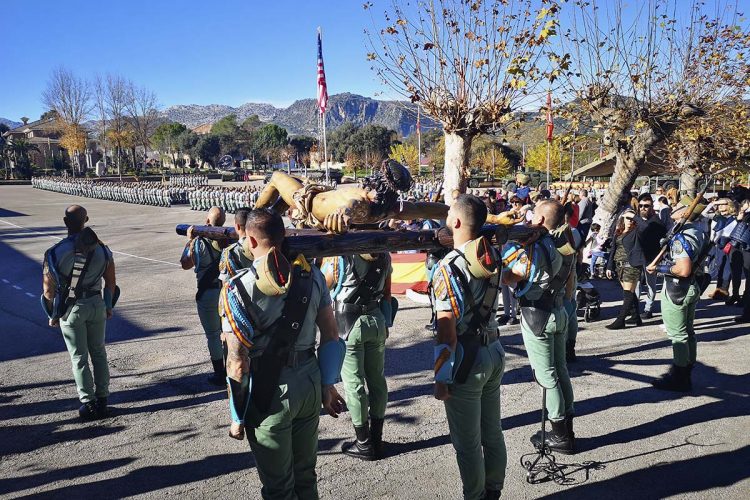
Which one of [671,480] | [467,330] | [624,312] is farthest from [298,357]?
[624,312]

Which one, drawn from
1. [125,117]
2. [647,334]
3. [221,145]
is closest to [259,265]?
[647,334]

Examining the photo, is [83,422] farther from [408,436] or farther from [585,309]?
[585,309]

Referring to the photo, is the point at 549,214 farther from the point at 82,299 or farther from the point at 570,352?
the point at 82,299

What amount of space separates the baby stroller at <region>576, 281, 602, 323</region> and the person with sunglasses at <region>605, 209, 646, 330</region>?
34 cm

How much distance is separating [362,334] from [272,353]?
5.53ft

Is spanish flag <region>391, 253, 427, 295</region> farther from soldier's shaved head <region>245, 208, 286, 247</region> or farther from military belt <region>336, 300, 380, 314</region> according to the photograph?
soldier's shaved head <region>245, 208, 286, 247</region>

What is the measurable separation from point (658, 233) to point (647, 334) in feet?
5.40

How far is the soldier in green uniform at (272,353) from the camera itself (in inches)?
111

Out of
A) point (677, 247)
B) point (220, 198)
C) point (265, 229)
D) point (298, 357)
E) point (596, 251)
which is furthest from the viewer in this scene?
point (220, 198)

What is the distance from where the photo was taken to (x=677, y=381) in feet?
19.0

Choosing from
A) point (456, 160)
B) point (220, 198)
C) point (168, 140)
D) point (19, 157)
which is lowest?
point (220, 198)

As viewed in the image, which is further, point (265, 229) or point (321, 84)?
point (321, 84)

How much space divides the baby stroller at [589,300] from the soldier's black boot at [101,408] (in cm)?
688

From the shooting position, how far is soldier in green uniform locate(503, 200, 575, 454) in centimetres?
446
